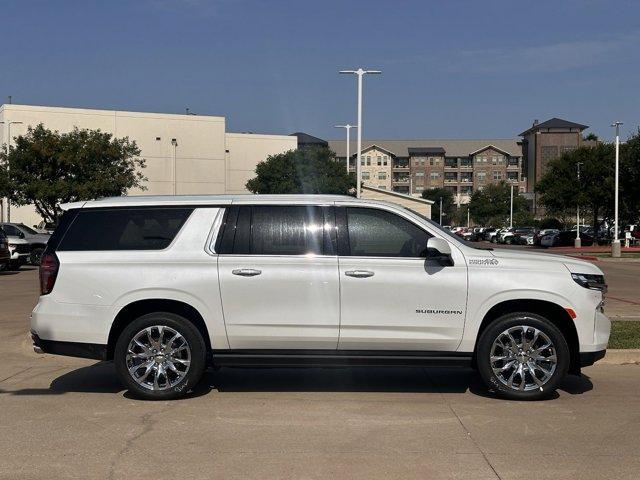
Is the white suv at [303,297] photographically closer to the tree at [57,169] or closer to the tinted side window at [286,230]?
the tinted side window at [286,230]

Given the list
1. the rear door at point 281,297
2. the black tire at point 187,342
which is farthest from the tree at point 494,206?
the black tire at point 187,342

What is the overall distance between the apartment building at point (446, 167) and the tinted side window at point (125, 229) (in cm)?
12757

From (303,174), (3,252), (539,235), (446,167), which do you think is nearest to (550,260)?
(3,252)

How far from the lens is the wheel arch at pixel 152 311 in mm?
7254

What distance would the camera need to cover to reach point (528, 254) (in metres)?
7.52

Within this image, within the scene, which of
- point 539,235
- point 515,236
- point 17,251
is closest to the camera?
point 17,251

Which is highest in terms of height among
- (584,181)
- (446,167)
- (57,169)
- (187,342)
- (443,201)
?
(446,167)

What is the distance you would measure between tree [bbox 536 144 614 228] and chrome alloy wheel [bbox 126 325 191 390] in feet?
150

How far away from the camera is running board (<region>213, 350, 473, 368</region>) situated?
7.09 meters

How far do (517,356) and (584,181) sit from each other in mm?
47121

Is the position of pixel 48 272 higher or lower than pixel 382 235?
lower

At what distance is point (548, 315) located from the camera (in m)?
7.36

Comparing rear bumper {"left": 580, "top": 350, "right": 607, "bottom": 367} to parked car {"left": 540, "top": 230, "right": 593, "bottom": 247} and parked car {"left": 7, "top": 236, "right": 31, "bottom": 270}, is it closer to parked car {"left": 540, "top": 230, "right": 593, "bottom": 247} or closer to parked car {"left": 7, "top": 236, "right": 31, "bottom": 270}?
→ parked car {"left": 7, "top": 236, "right": 31, "bottom": 270}

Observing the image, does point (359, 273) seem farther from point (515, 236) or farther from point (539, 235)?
point (515, 236)
